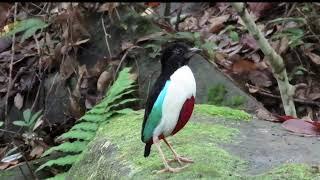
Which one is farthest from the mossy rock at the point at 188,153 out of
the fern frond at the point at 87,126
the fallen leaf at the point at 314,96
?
the fallen leaf at the point at 314,96

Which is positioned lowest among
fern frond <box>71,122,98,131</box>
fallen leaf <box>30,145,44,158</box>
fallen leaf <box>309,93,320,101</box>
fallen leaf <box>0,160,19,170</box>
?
fallen leaf <box>0,160,19,170</box>

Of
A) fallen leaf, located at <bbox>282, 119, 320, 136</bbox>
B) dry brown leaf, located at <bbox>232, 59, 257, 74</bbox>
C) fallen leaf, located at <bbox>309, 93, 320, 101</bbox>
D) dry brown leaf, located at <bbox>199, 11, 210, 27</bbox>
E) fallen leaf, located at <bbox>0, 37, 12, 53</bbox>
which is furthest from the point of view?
dry brown leaf, located at <bbox>199, 11, 210, 27</bbox>

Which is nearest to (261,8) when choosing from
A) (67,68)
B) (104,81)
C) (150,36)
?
(150,36)

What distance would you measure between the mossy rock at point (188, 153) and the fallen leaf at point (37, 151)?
1332 millimetres

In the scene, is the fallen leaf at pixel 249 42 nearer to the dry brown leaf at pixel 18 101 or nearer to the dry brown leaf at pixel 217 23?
the dry brown leaf at pixel 217 23

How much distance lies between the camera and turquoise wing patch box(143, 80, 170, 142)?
3.14m

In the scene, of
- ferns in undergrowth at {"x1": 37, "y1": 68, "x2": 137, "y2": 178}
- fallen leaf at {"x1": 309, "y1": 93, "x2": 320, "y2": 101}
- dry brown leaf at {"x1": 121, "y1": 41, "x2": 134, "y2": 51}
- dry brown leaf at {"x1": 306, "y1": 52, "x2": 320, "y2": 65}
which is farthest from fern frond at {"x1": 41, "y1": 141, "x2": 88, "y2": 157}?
dry brown leaf at {"x1": 306, "y1": 52, "x2": 320, "y2": 65}

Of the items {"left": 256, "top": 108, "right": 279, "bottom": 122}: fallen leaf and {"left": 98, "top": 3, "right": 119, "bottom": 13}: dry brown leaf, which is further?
{"left": 98, "top": 3, "right": 119, "bottom": 13}: dry brown leaf

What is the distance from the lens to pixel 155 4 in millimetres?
7461

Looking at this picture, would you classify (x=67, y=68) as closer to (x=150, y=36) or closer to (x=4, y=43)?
(x=150, y=36)

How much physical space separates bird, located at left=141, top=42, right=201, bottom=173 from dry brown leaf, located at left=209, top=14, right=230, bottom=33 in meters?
3.94

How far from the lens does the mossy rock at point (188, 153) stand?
3.14 metres

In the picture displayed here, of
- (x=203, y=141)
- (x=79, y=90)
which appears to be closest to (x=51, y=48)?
(x=79, y=90)

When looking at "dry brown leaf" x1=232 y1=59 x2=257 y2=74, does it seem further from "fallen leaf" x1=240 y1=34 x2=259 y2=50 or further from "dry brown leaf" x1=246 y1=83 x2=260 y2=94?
"fallen leaf" x1=240 y1=34 x2=259 y2=50
